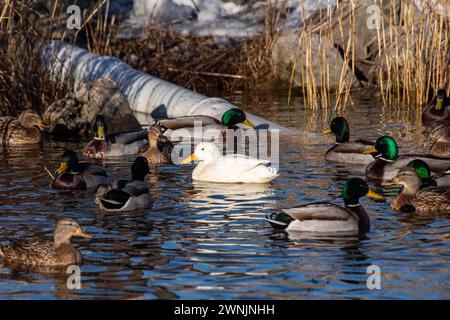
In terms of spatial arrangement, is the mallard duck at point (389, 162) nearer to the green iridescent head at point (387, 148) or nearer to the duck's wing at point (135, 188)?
the green iridescent head at point (387, 148)

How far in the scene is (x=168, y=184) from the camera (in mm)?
12555

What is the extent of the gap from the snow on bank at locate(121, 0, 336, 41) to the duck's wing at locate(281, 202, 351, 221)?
503 inches

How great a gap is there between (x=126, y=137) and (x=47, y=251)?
6358 mm

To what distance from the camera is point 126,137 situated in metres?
15.1

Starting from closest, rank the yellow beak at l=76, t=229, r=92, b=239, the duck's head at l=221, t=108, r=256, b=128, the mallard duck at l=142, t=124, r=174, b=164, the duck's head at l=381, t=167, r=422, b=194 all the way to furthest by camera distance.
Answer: the yellow beak at l=76, t=229, r=92, b=239
the duck's head at l=381, t=167, r=422, b=194
the mallard duck at l=142, t=124, r=174, b=164
the duck's head at l=221, t=108, r=256, b=128

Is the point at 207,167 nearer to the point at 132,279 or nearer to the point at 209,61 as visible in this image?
the point at 132,279

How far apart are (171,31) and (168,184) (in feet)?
34.1

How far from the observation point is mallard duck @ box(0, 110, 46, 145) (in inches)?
614

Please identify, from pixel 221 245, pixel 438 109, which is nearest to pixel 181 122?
pixel 438 109

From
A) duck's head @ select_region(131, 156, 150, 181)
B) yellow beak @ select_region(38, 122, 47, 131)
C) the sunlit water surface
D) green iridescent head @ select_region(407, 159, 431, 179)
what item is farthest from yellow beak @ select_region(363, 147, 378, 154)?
yellow beak @ select_region(38, 122, 47, 131)

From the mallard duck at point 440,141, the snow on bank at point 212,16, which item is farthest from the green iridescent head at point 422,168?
the snow on bank at point 212,16

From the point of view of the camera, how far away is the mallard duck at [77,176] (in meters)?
12.0

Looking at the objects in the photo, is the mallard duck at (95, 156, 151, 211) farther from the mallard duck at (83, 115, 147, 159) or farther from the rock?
the rock
